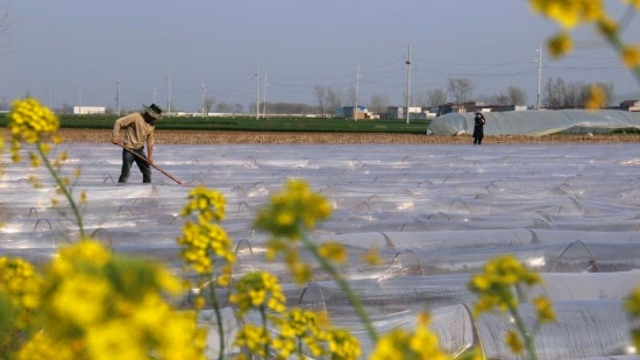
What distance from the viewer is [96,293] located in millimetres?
880

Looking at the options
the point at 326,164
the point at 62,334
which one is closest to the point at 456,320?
the point at 62,334

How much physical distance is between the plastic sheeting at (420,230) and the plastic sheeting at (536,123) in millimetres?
19928

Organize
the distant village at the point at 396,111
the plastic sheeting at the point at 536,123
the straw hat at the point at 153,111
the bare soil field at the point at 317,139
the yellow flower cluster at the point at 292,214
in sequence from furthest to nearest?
the distant village at the point at 396,111
the plastic sheeting at the point at 536,123
the bare soil field at the point at 317,139
the straw hat at the point at 153,111
the yellow flower cluster at the point at 292,214

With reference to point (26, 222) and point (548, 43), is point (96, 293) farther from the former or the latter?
point (26, 222)

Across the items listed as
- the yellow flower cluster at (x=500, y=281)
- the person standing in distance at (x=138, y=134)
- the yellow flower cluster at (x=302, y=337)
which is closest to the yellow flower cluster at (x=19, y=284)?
the yellow flower cluster at (x=302, y=337)

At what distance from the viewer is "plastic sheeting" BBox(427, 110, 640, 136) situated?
124 ft

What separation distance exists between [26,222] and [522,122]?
31899mm

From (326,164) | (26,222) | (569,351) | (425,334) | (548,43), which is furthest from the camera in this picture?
(326,164)

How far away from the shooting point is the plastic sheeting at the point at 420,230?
532cm

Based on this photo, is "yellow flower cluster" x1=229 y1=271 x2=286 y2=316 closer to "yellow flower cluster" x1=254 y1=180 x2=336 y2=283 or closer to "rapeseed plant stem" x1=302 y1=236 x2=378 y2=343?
"rapeseed plant stem" x1=302 y1=236 x2=378 y2=343

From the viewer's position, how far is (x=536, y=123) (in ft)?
126

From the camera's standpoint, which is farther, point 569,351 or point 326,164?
point 326,164

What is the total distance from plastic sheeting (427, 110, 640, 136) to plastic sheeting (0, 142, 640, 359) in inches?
785

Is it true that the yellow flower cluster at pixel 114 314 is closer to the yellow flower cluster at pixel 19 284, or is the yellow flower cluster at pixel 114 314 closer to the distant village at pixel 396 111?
the yellow flower cluster at pixel 19 284
